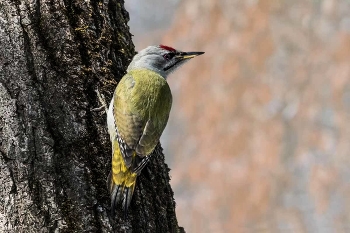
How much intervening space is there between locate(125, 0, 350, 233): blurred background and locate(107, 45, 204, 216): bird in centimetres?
777

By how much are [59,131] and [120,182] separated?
51cm

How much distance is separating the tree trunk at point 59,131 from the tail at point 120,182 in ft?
0.15

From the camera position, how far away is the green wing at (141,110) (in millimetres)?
4477

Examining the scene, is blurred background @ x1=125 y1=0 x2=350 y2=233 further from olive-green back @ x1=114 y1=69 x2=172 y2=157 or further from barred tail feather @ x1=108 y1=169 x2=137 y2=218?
barred tail feather @ x1=108 y1=169 x2=137 y2=218

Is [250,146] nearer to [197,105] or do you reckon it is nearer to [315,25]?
[197,105]

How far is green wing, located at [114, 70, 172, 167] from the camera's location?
4.48m

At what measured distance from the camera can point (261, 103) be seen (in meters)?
14.3

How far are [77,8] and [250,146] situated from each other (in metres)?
9.94

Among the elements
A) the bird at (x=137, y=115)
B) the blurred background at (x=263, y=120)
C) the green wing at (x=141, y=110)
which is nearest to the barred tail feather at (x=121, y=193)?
the bird at (x=137, y=115)

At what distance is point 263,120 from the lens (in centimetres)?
1388

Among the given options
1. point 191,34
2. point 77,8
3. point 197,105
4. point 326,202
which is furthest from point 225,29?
point 77,8

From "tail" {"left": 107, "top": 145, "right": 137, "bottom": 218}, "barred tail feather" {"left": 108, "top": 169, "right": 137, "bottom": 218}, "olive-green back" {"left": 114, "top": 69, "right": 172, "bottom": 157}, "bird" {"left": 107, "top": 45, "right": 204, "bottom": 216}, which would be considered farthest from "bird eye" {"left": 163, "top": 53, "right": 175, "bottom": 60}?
"barred tail feather" {"left": 108, "top": 169, "right": 137, "bottom": 218}

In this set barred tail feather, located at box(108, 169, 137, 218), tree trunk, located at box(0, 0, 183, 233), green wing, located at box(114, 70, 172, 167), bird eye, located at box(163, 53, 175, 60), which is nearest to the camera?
tree trunk, located at box(0, 0, 183, 233)

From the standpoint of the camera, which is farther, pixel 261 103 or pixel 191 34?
pixel 191 34
